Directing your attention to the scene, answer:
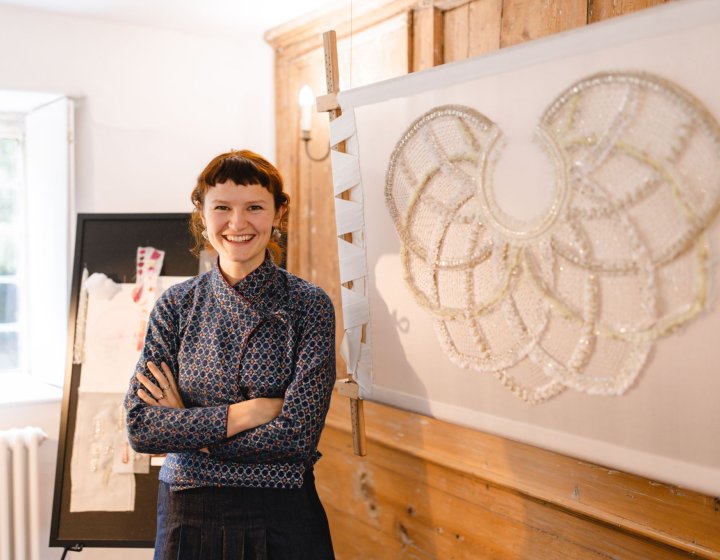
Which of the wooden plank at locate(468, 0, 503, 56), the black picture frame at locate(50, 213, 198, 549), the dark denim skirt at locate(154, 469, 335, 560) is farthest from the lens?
the black picture frame at locate(50, 213, 198, 549)

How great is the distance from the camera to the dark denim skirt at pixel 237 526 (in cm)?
162

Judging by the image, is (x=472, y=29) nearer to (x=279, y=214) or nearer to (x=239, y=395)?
(x=279, y=214)

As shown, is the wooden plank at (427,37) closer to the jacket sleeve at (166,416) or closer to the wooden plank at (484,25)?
the wooden plank at (484,25)

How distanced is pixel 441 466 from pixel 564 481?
1.58 ft

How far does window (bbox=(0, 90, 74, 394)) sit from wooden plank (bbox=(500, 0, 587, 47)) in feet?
5.84

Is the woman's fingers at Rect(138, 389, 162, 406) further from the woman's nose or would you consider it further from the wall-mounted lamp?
the wall-mounted lamp

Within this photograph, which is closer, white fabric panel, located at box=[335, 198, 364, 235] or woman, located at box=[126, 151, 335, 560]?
Answer: woman, located at box=[126, 151, 335, 560]

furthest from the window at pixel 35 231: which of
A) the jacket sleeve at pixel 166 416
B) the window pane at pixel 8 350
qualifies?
the jacket sleeve at pixel 166 416

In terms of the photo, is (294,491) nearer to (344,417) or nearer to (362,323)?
(362,323)

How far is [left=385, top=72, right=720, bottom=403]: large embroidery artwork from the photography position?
114cm

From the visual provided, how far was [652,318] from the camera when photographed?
46.8 inches

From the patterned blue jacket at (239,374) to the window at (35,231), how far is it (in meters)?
1.43

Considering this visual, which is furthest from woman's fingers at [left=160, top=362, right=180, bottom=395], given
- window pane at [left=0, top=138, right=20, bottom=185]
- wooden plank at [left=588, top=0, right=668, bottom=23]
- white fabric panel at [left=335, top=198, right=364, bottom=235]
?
window pane at [left=0, top=138, right=20, bottom=185]

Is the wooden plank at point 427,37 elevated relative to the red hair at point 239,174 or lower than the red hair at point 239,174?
elevated
